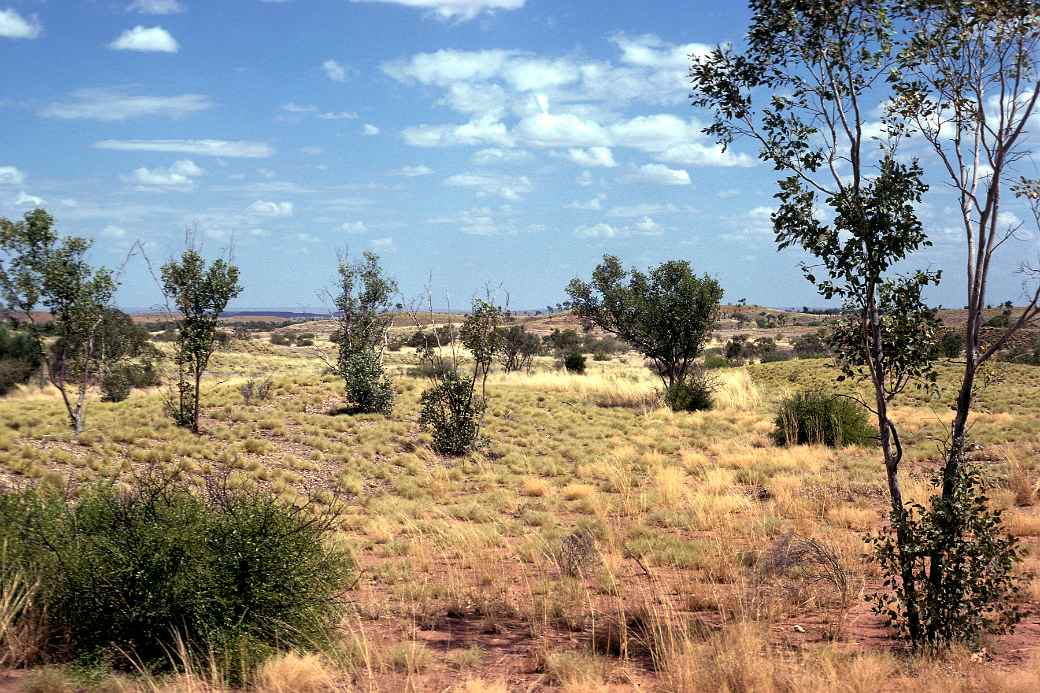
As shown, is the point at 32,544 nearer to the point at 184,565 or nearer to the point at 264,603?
the point at 184,565

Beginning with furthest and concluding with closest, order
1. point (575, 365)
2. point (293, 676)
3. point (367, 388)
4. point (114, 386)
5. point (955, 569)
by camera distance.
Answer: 1. point (575, 365)
2. point (114, 386)
3. point (367, 388)
4. point (955, 569)
5. point (293, 676)

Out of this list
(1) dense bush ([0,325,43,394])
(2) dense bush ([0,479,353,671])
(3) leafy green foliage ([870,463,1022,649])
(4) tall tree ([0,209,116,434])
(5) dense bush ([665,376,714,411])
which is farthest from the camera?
(1) dense bush ([0,325,43,394])

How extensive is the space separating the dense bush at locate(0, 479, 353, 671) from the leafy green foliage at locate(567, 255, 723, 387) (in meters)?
25.1

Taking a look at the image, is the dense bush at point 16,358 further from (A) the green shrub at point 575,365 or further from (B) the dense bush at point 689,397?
(B) the dense bush at point 689,397

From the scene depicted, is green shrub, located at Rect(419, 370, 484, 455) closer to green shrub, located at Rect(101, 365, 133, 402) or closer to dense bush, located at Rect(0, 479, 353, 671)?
dense bush, located at Rect(0, 479, 353, 671)

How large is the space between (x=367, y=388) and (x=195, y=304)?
674 cm

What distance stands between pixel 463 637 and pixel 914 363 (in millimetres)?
4944

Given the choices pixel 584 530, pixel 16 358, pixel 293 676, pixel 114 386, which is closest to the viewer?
pixel 293 676

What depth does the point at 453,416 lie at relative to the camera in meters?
22.0

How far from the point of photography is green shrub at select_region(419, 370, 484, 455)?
2178 cm

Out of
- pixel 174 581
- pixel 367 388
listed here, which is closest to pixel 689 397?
pixel 367 388

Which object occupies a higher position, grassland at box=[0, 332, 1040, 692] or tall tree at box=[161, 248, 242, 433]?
tall tree at box=[161, 248, 242, 433]

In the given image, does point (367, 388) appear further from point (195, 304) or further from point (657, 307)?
point (657, 307)

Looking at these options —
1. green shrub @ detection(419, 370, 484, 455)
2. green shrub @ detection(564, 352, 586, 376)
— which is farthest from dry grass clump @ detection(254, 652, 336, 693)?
green shrub @ detection(564, 352, 586, 376)
